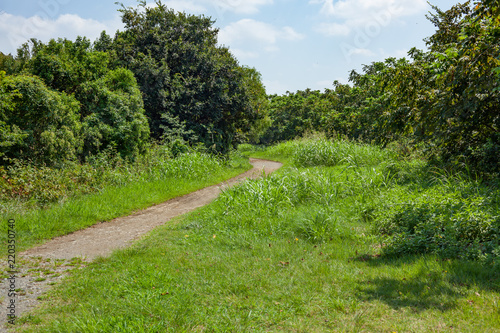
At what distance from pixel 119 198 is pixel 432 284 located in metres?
7.25

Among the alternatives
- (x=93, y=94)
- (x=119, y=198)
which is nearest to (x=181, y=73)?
(x=93, y=94)

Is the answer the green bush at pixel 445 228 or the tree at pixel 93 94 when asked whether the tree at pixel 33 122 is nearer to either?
the tree at pixel 93 94

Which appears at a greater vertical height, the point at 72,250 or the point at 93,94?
the point at 93,94

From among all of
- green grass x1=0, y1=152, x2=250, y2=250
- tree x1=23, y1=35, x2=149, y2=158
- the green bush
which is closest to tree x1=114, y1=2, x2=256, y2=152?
tree x1=23, y1=35, x2=149, y2=158

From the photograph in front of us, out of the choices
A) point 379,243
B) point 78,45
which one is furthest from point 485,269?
point 78,45

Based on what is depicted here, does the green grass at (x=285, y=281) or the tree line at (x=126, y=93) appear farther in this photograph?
the tree line at (x=126, y=93)

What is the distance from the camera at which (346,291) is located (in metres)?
3.87

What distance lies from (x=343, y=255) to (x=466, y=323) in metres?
2.01

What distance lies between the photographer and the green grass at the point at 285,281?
10.6ft

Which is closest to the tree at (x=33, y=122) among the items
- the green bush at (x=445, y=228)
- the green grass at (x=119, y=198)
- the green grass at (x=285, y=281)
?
the green grass at (x=119, y=198)

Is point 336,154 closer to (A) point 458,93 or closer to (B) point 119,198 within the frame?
(A) point 458,93

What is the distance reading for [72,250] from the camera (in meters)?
5.72

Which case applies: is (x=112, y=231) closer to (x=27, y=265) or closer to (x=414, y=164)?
(x=27, y=265)

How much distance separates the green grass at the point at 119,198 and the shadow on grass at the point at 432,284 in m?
5.65
